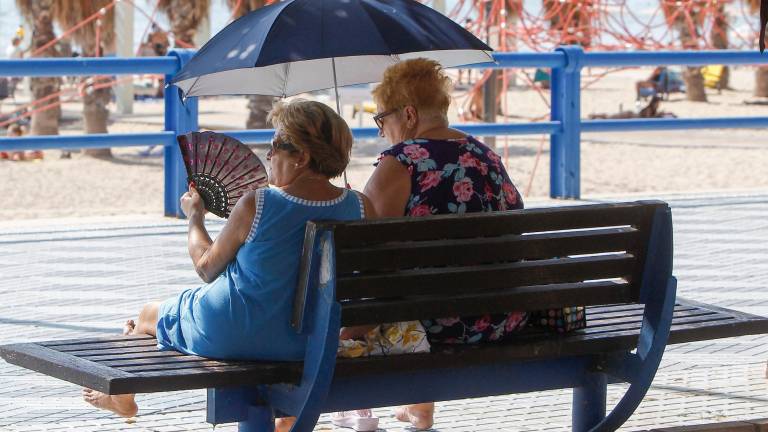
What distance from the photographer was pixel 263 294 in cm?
376

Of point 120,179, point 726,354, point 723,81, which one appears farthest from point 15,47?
point 726,354

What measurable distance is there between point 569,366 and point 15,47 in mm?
28061

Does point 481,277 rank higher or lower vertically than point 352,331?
higher

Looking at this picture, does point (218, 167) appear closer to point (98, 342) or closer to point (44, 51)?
point (98, 342)

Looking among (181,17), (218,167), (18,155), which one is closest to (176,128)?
(218,167)

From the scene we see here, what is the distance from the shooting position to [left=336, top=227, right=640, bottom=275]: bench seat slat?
143 inches

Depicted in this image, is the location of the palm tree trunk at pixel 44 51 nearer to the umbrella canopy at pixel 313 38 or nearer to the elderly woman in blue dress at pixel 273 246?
the umbrella canopy at pixel 313 38

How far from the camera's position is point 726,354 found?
19.1ft

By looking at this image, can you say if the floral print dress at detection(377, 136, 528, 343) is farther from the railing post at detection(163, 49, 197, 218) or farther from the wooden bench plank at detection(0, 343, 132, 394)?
the railing post at detection(163, 49, 197, 218)

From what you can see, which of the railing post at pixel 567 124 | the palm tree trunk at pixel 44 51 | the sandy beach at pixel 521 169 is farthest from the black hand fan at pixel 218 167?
the palm tree trunk at pixel 44 51

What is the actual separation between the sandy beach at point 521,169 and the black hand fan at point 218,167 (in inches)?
402

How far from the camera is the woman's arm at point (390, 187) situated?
4.07 m

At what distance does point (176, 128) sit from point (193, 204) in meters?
5.40

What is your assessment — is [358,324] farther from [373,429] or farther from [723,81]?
[723,81]
